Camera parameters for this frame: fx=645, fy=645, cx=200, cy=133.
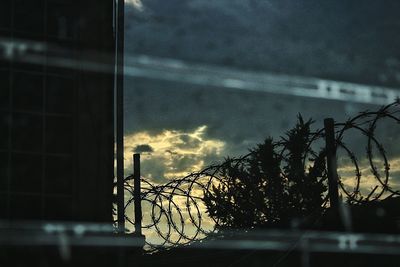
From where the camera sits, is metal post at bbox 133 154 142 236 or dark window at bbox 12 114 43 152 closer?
dark window at bbox 12 114 43 152

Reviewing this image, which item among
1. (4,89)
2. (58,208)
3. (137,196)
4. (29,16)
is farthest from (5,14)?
(137,196)

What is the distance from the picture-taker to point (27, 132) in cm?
575

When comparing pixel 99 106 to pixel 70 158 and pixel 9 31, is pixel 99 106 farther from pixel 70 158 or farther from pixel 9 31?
pixel 9 31

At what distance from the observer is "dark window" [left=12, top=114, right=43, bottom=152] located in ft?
18.7

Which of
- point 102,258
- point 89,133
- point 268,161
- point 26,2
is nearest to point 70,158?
point 89,133

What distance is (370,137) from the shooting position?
30.0ft

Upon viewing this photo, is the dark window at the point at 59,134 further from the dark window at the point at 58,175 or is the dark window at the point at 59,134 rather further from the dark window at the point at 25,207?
the dark window at the point at 25,207

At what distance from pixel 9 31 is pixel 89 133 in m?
1.16

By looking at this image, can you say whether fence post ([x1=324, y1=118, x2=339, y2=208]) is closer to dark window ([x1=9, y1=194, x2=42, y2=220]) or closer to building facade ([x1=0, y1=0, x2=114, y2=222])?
building facade ([x1=0, y1=0, x2=114, y2=222])

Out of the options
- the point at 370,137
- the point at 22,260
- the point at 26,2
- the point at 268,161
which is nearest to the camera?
the point at 22,260

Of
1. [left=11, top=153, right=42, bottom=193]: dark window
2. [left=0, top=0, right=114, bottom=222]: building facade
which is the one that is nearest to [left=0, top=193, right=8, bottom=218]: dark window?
[left=0, top=0, right=114, bottom=222]: building facade

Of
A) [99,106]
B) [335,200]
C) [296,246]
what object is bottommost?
[296,246]

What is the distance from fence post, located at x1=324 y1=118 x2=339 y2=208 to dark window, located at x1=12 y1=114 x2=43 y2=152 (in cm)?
482

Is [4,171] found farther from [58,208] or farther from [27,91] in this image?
[27,91]
